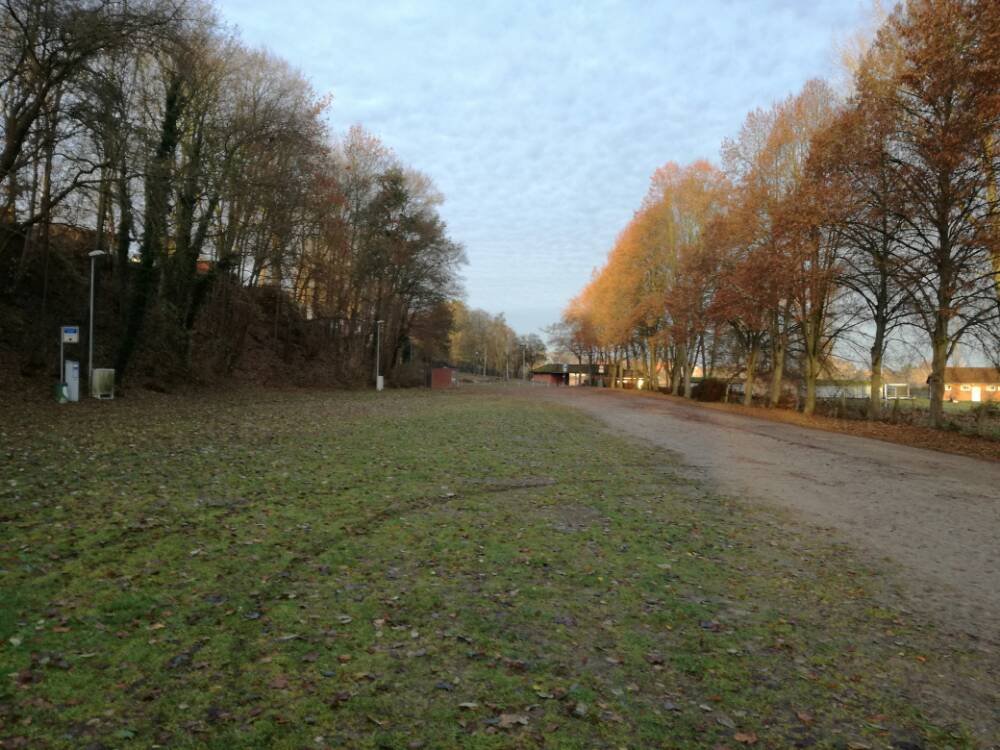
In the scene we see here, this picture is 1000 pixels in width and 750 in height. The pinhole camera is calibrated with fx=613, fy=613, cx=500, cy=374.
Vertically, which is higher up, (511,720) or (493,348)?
(493,348)

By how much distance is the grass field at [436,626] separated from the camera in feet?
10.6

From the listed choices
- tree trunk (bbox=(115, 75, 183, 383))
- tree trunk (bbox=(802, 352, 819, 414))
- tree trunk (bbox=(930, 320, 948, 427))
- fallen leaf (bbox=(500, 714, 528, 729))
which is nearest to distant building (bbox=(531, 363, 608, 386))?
tree trunk (bbox=(802, 352, 819, 414))

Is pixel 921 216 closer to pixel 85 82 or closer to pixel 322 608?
pixel 322 608

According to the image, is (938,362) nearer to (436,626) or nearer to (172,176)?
(436,626)

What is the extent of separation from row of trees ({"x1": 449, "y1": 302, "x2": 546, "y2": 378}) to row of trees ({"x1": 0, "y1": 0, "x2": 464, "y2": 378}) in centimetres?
8453

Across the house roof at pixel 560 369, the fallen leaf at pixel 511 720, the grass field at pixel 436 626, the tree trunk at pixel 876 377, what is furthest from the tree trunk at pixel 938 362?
the house roof at pixel 560 369

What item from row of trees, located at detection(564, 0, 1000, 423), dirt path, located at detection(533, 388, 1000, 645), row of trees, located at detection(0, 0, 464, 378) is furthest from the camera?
row of trees, located at detection(564, 0, 1000, 423)

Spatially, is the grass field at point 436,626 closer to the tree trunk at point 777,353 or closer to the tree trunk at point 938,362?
the tree trunk at point 938,362

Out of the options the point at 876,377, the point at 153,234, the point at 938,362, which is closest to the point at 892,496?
the point at 938,362

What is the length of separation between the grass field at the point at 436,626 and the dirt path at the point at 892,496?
25.4 inches

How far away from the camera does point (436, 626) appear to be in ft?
14.4

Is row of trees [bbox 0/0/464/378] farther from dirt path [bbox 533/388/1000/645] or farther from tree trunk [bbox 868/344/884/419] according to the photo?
tree trunk [bbox 868/344/884/419]

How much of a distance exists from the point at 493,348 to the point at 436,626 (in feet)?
442

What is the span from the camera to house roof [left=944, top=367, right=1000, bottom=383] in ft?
78.1
